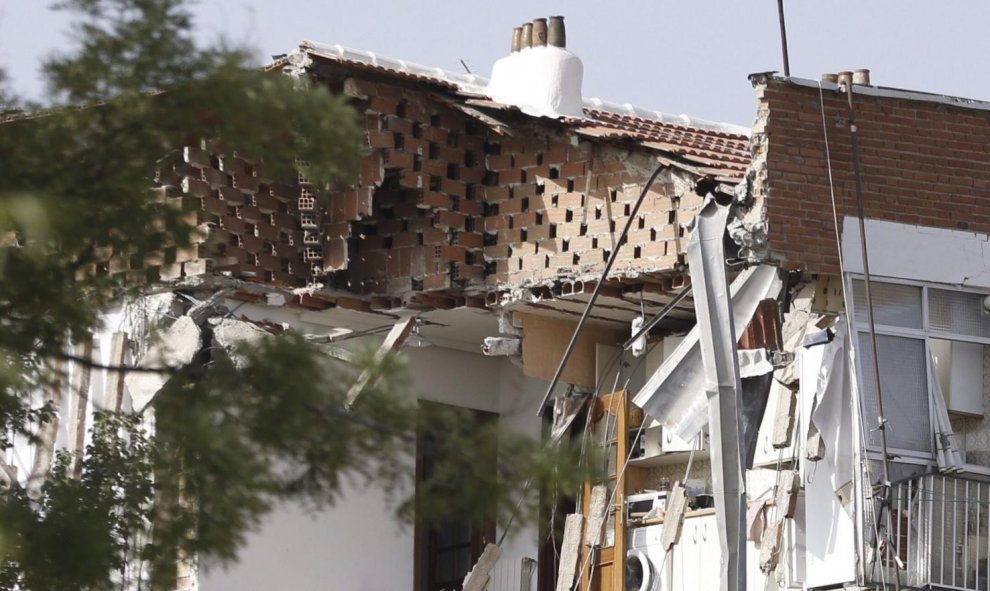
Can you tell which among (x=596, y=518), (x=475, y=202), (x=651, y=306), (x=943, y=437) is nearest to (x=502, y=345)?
(x=475, y=202)

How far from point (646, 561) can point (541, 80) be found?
421 cm

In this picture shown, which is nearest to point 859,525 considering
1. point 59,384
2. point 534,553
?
point 534,553

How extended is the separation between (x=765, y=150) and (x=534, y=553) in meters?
4.93

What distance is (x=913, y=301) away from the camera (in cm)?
1556

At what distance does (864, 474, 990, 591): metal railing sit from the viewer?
14883 mm

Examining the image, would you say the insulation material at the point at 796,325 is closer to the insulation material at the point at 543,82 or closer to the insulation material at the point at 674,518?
the insulation material at the point at 674,518

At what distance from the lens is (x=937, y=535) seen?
49.3ft

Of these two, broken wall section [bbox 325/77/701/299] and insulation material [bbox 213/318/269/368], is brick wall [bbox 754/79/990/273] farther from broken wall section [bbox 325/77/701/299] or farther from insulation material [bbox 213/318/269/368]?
insulation material [bbox 213/318/269/368]

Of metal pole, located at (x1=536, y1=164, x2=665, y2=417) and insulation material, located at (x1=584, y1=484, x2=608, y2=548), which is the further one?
insulation material, located at (x1=584, y1=484, x2=608, y2=548)

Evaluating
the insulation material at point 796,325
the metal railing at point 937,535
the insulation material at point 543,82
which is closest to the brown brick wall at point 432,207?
the insulation material at point 543,82

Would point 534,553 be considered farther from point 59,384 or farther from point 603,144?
point 59,384

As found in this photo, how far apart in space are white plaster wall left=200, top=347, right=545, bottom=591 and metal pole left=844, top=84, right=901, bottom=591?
3.44 meters

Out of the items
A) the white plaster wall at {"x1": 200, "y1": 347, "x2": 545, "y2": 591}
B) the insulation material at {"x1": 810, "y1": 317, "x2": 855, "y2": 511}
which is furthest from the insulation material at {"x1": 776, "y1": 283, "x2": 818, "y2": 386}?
the white plaster wall at {"x1": 200, "y1": 347, "x2": 545, "y2": 591}

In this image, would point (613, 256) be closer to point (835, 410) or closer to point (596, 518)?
point (835, 410)
